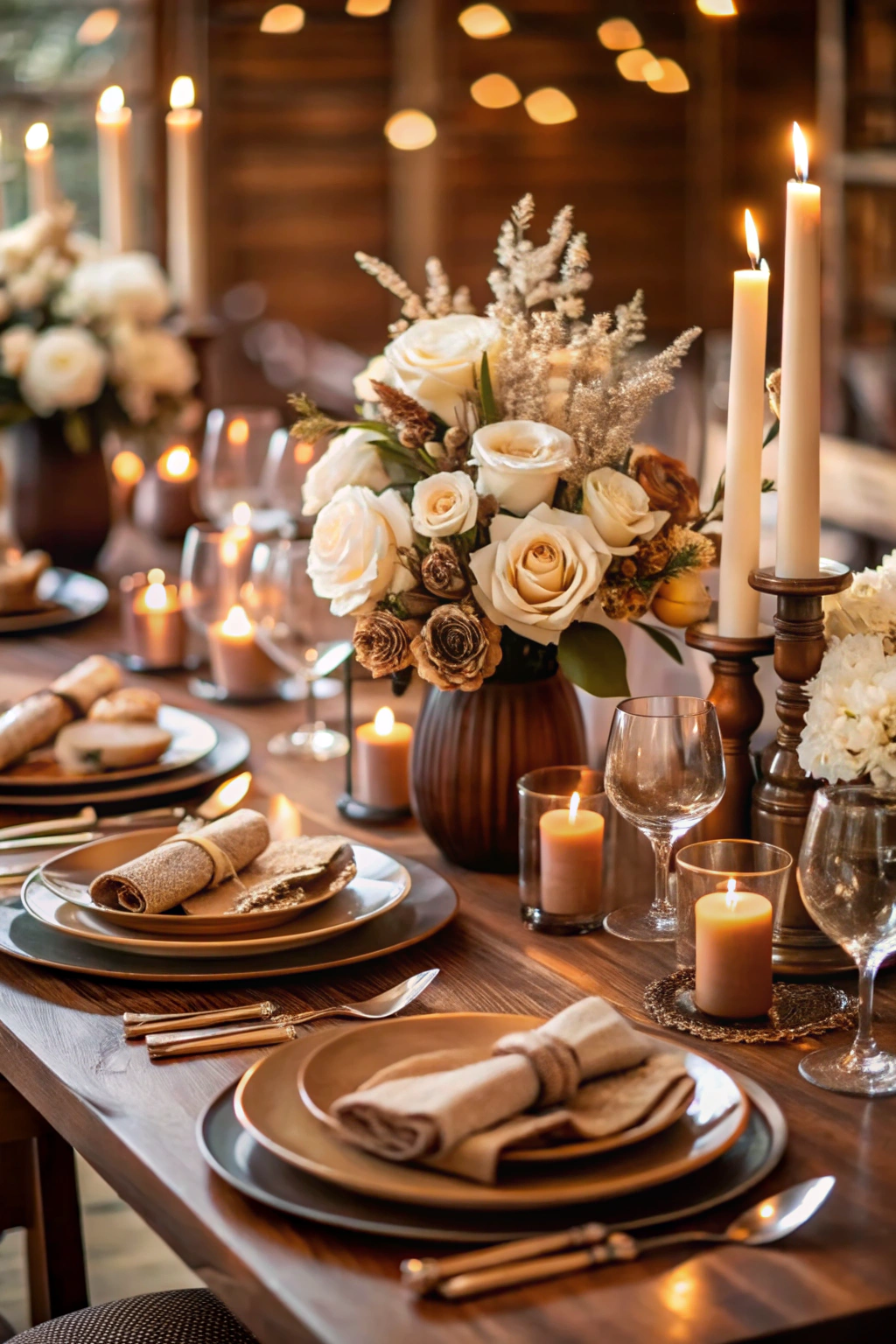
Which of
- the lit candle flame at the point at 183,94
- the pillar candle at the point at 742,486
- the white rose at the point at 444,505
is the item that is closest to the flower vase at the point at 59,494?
the lit candle flame at the point at 183,94

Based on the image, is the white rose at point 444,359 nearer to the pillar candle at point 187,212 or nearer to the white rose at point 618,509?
the white rose at point 618,509

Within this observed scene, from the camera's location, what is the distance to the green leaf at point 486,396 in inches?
50.7

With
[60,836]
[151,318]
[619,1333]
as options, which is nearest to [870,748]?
[619,1333]

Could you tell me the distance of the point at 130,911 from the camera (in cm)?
118

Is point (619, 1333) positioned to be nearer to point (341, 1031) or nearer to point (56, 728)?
point (341, 1031)

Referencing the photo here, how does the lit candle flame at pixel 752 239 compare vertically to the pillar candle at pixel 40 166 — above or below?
below

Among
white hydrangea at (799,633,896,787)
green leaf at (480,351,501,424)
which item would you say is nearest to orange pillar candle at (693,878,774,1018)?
white hydrangea at (799,633,896,787)

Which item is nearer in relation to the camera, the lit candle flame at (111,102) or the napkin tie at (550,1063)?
the napkin tie at (550,1063)

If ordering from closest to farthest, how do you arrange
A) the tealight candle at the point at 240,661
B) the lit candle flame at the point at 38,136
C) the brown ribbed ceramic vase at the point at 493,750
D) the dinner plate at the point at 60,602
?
the brown ribbed ceramic vase at the point at 493,750
the tealight candle at the point at 240,661
the dinner plate at the point at 60,602
the lit candle flame at the point at 38,136

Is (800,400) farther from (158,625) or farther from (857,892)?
(158,625)

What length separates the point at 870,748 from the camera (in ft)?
3.45

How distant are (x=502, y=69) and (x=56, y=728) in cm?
425

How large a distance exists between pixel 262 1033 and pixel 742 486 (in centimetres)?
55

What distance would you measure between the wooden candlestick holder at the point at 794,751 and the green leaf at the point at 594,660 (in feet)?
0.45
